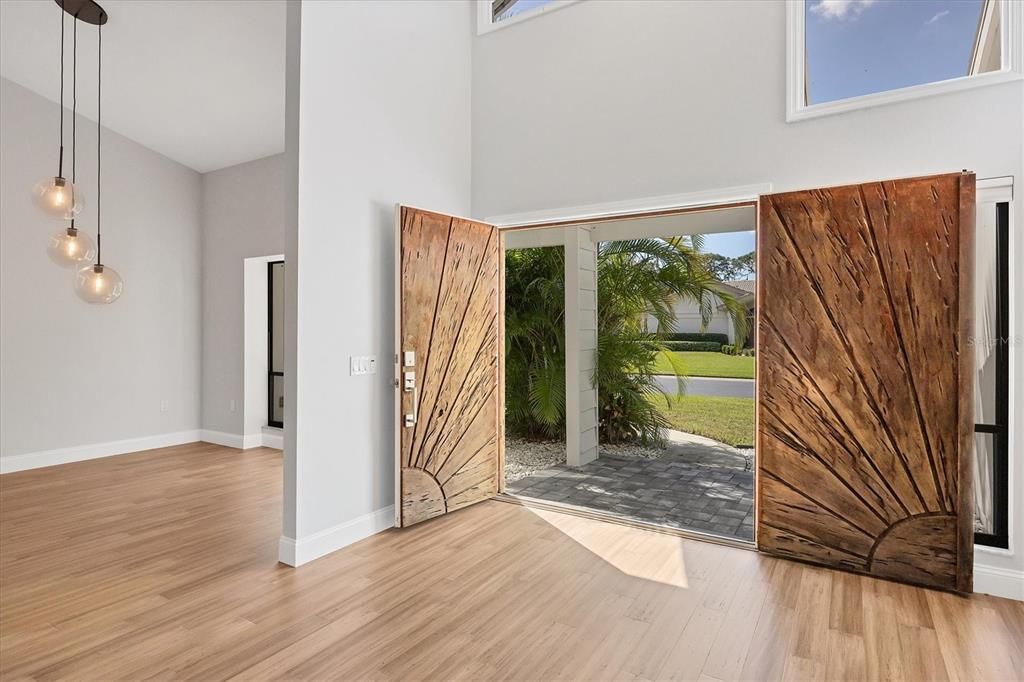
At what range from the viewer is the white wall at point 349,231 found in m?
3.22

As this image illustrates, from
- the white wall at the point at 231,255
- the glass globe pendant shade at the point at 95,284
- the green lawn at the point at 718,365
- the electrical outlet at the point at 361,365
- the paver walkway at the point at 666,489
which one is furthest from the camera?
the green lawn at the point at 718,365

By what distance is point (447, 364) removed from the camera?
3996 mm

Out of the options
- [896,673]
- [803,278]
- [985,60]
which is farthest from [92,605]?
[985,60]

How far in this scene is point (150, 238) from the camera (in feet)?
20.5

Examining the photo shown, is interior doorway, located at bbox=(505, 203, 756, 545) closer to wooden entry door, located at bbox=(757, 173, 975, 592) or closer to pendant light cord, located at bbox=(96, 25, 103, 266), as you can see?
wooden entry door, located at bbox=(757, 173, 975, 592)

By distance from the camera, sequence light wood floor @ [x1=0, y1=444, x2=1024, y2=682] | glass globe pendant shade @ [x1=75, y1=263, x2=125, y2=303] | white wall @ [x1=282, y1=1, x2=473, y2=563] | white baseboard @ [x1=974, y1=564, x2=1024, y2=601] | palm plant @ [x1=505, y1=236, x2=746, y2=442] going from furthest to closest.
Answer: palm plant @ [x1=505, y1=236, x2=746, y2=442] < glass globe pendant shade @ [x1=75, y1=263, x2=125, y2=303] < white wall @ [x1=282, y1=1, x2=473, y2=563] < white baseboard @ [x1=974, y1=564, x2=1024, y2=601] < light wood floor @ [x1=0, y1=444, x2=1024, y2=682]

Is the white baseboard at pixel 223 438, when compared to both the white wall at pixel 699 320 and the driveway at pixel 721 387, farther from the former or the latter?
the driveway at pixel 721 387

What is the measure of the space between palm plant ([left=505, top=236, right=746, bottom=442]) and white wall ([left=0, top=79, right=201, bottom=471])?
382 centimetres

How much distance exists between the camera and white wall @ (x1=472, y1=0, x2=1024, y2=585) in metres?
2.86

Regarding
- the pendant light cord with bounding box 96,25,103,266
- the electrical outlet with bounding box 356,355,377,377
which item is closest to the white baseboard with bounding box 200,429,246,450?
the pendant light cord with bounding box 96,25,103,266

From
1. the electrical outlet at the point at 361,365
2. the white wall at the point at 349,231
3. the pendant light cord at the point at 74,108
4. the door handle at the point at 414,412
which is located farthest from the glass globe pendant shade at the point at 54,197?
the door handle at the point at 414,412

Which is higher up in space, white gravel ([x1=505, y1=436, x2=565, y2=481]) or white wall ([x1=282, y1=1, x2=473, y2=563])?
white wall ([x1=282, y1=1, x2=473, y2=563])

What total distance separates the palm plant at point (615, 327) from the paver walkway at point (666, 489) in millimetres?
718

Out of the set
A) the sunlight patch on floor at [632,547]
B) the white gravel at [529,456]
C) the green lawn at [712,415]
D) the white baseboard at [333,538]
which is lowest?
the white gravel at [529,456]
